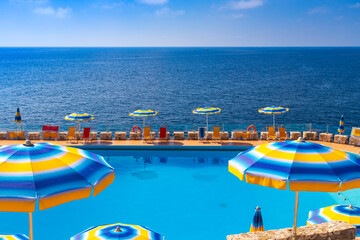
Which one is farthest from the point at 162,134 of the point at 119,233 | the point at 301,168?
the point at 301,168

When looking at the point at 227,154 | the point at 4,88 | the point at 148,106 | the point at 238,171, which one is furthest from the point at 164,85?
the point at 238,171

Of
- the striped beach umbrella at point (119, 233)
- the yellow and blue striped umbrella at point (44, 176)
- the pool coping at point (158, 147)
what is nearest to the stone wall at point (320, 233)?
the striped beach umbrella at point (119, 233)

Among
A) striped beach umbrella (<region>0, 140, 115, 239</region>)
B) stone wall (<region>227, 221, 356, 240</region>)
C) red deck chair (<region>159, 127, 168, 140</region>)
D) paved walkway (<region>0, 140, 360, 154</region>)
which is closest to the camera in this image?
striped beach umbrella (<region>0, 140, 115, 239</region>)

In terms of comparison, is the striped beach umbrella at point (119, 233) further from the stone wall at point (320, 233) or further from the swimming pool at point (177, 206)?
the swimming pool at point (177, 206)

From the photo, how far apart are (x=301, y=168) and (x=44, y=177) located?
12.8ft

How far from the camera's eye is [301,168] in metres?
6.04

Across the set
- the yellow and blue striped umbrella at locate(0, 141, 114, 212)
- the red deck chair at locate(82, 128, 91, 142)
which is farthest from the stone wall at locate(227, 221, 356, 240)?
the red deck chair at locate(82, 128, 91, 142)

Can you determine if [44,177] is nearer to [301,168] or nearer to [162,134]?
[301,168]

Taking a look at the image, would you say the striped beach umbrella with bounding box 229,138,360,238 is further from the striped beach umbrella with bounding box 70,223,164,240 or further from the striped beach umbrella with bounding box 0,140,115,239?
the striped beach umbrella with bounding box 0,140,115,239

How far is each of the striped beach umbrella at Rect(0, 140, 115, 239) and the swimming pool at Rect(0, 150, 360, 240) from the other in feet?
17.1

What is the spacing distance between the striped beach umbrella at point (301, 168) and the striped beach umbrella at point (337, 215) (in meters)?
2.65

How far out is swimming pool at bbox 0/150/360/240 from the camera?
1100 cm

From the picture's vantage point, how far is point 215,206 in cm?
1236

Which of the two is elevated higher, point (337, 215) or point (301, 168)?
point (301, 168)
